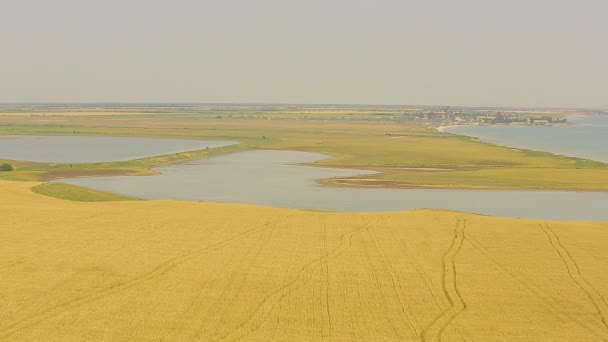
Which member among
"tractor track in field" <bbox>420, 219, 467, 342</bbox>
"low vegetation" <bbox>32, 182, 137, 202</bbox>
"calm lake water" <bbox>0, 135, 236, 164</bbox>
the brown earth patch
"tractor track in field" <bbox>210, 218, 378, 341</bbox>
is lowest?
"calm lake water" <bbox>0, 135, 236, 164</bbox>

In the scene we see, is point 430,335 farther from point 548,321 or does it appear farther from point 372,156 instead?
point 372,156

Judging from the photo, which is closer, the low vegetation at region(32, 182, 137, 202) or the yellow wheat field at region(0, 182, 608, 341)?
the yellow wheat field at region(0, 182, 608, 341)

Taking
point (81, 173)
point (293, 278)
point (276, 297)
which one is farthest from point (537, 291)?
point (81, 173)

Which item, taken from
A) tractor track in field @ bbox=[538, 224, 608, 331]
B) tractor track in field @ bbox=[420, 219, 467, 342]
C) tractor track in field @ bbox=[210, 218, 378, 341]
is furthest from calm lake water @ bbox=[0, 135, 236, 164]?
tractor track in field @ bbox=[538, 224, 608, 331]

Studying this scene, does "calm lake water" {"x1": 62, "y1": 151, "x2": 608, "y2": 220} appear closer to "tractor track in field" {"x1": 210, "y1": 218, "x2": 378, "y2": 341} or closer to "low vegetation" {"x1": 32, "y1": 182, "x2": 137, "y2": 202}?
"low vegetation" {"x1": 32, "y1": 182, "x2": 137, "y2": 202}

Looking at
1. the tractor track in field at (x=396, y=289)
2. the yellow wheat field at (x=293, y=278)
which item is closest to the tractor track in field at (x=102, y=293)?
the yellow wheat field at (x=293, y=278)

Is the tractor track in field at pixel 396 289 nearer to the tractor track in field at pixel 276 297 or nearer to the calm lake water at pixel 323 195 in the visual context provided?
the tractor track in field at pixel 276 297

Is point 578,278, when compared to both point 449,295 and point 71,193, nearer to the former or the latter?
point 449,295
